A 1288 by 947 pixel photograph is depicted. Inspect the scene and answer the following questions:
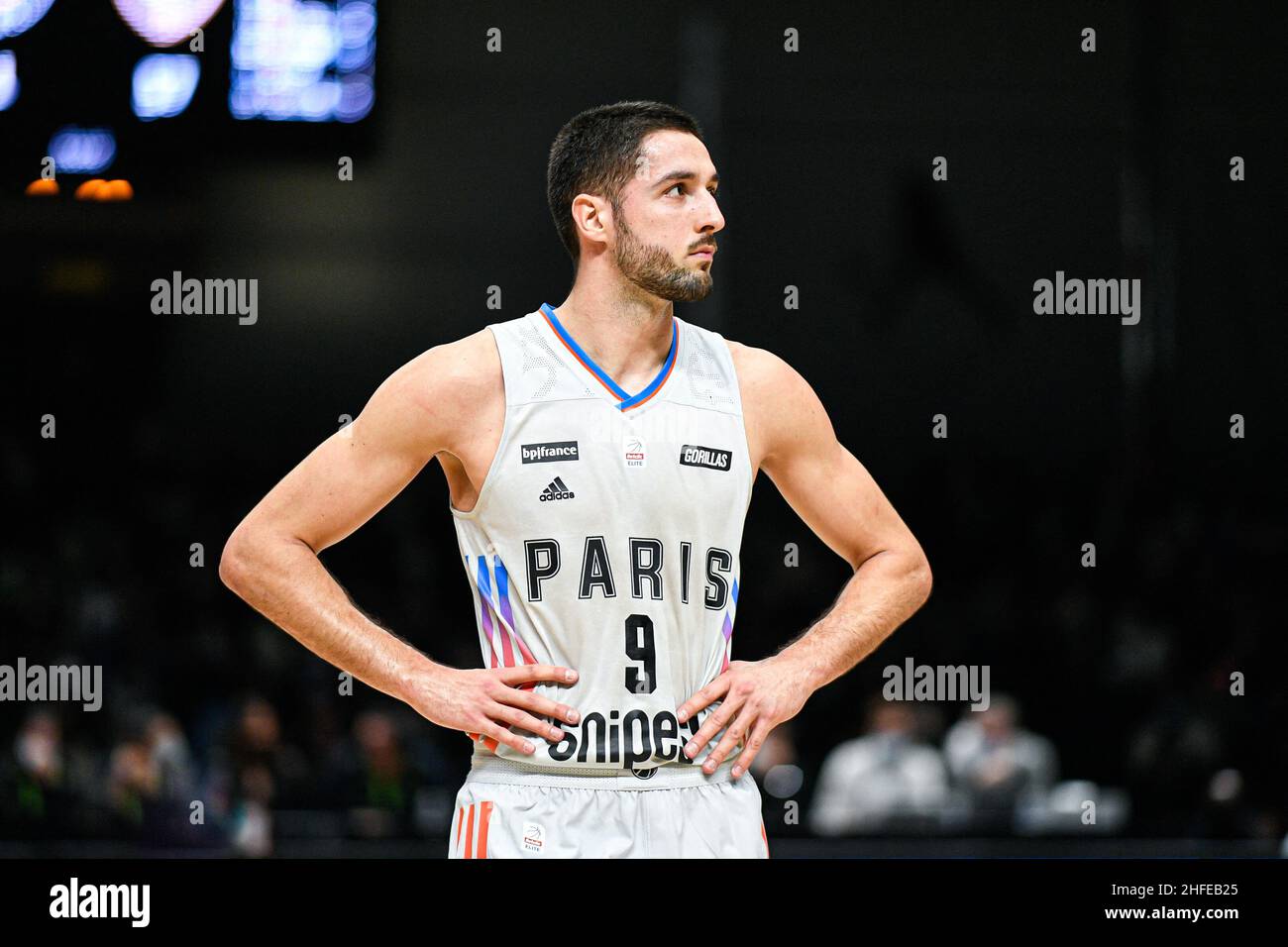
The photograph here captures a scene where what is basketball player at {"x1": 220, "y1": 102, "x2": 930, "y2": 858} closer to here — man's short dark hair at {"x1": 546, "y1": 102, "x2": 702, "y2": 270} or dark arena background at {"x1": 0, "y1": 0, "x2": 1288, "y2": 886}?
man's short dark hair at {"x1": 546, "y1": 102, "x2": 702, "y2": 270}

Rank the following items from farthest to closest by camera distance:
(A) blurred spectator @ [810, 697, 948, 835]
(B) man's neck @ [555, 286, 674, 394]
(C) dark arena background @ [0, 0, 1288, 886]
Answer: (A) blurred spectator @ [810, 697, 948, 835] < (C) dark arena background @ [0, 0, 1288, 886] < (B) man's neck @ [555, 286, 674, 394]

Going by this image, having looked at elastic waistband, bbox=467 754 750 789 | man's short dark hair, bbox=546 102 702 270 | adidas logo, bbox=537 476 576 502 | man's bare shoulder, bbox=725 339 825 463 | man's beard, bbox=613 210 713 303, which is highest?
man's short dark hair, bbox=546 102 702 270

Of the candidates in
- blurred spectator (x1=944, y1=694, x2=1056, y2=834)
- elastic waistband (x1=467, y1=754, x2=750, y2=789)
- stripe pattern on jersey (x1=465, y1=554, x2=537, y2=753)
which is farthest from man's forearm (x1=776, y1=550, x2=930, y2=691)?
blurred spectator (x1=944, y1=694, x2=1056, y2=834)

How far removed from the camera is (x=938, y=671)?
799cm

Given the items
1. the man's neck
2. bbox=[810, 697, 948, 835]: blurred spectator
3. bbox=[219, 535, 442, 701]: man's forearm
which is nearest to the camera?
bbox=[219, 535, 442, 701]: man's forearm

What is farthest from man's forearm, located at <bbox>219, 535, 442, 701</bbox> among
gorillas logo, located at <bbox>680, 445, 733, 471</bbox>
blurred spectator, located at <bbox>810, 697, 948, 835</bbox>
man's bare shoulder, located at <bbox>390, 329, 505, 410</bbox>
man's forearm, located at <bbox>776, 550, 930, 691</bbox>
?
blurred spectator, located at <bbox>810, 697, 948, 835</bbox>

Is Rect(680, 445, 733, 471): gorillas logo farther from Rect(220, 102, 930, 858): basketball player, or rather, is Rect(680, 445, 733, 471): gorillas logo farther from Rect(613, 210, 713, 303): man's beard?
Rect(613, 210, 713, 303): man's beard

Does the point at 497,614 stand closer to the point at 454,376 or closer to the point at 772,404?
the point at 454,376

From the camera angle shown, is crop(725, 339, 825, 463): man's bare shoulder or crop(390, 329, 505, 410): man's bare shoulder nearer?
crop(390, 329, 505, 410): man's bare shoulder

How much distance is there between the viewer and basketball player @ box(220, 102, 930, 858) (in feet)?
10.2

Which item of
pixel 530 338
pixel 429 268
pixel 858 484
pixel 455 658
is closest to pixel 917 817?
pixel 455 658

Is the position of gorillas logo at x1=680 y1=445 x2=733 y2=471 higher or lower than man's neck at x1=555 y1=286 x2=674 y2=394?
lower

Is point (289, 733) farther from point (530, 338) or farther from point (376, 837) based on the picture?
point (530, 338)

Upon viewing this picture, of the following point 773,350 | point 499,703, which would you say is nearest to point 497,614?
point 499,703
